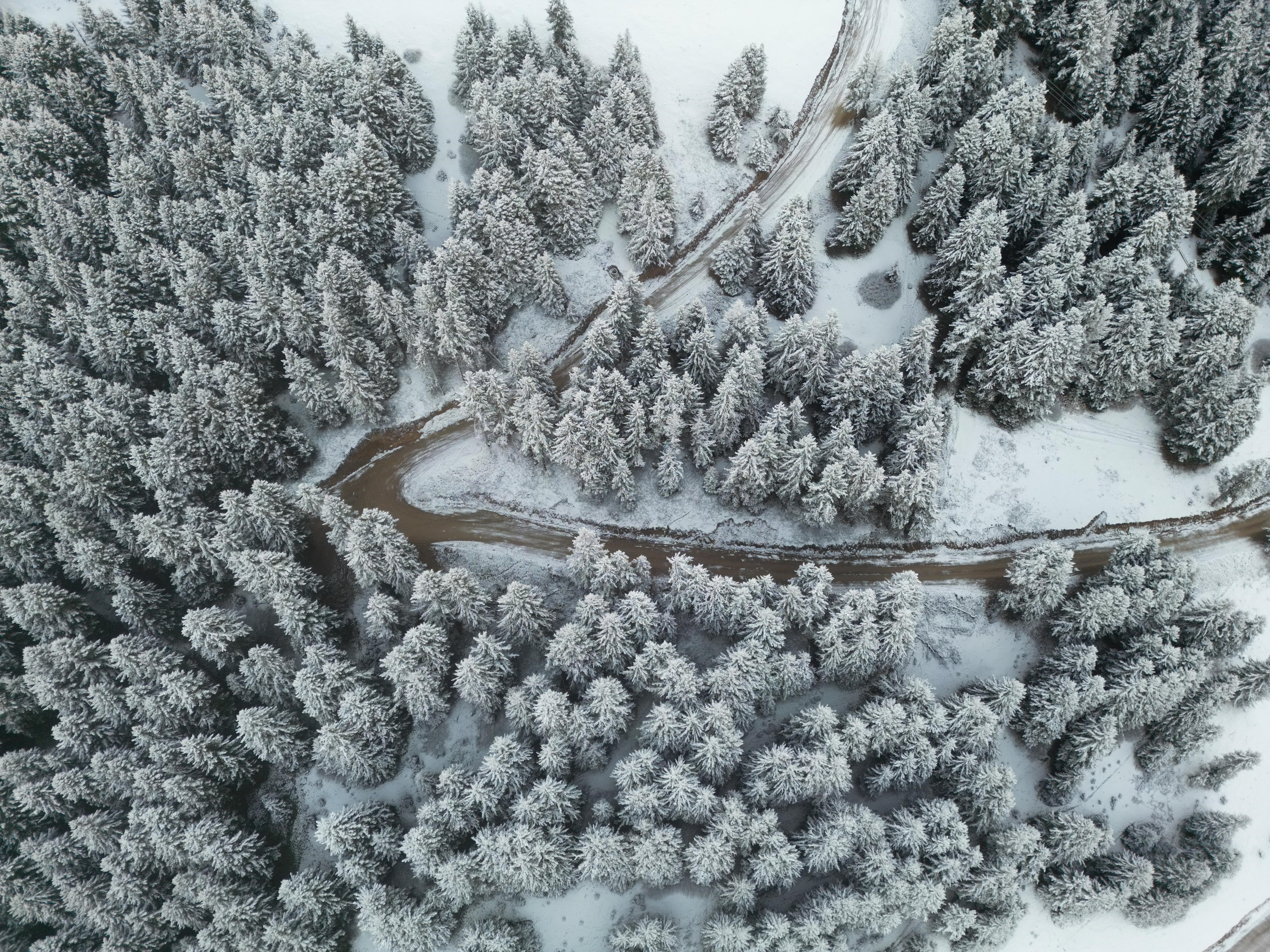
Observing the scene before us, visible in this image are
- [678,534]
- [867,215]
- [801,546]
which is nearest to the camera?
[801,546]

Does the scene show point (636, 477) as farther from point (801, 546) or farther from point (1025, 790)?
point (1025, 790)

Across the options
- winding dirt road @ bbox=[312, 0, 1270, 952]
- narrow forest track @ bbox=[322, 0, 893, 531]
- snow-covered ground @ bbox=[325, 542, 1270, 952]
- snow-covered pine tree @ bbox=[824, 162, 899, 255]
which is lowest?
snow-covered ground @ bbox=[325, 542, 1270, 952]

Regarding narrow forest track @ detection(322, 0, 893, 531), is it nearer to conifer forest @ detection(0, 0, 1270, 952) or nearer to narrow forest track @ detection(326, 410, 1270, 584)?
conifer forest @ detection(0, 0, 1270, 952)

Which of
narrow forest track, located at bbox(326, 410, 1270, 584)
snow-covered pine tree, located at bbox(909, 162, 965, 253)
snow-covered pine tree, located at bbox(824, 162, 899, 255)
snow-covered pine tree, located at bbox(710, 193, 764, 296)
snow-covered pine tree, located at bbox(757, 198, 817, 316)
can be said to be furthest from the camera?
snow-covered pine tree, located at bbox(710, 193, 764, 296)

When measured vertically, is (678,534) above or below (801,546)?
above

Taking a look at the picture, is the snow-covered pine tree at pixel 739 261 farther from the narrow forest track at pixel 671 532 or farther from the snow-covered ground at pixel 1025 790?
the snow-covered ground at pixel 1025 790

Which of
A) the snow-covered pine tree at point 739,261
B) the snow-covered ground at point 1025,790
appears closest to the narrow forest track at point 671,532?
the snow-covered ground at point 1025,790

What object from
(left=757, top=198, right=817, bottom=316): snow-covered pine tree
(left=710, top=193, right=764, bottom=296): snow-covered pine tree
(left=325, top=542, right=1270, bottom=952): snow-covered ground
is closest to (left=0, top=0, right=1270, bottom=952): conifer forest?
(left=325, top=542, right=1270, bottom=952): snow-covered ground

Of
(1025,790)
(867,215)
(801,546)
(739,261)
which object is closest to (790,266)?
(739,261)

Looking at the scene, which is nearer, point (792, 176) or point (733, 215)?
point (733, 215)

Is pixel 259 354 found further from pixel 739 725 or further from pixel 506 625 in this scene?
pixel 739 725
